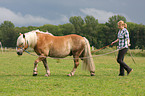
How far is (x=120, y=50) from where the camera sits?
8.27m

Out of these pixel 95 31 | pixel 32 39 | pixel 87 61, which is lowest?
pixel 87 61

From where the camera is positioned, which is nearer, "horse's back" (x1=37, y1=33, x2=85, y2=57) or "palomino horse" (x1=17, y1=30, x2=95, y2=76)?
"palomino horse" (x1=17, y1=30, x2=95, y2=76)

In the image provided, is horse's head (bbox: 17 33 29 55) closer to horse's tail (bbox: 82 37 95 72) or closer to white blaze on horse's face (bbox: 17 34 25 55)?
white blaze on horse's face (bbox: 17 34 25 55)

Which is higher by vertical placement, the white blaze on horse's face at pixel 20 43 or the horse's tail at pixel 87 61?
the white blaze on horse's face at pixel 20 43

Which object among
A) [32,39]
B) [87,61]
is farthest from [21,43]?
[87,61]

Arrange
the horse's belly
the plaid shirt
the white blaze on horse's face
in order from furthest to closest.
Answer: the horse's belly
the plaid shirt
the white blaze on horse's face

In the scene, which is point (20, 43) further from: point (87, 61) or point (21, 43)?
point (87, 61)

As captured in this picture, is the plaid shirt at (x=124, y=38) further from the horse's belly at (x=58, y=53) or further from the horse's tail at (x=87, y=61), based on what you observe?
the horse's belly at (x=58, y=53)

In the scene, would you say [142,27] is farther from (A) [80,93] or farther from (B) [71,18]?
(A) [80,93]

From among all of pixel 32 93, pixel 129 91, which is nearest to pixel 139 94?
pixel 129 91

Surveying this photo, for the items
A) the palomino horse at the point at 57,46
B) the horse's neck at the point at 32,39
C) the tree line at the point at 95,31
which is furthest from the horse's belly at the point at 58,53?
the tree line at the point at 95,31

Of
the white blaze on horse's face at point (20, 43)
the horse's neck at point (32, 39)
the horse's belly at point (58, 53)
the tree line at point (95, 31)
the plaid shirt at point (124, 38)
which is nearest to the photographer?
the white blaze on horse's face at point (20, 43)

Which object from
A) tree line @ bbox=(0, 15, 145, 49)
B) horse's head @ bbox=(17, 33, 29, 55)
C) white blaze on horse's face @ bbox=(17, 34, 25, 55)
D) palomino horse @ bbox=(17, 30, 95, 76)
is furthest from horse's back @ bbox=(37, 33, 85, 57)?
tree line @ bbox=(0, 15, 145, 49)

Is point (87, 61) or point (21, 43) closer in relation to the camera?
point (21, 43)
